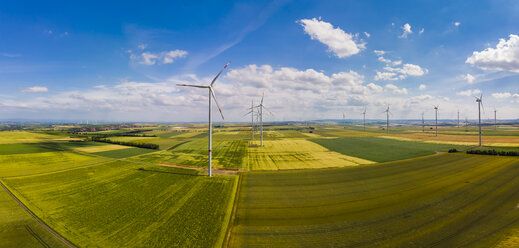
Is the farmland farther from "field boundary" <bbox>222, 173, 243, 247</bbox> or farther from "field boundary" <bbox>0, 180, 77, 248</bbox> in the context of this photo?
"field boundary" <bbox>0, 180, 77, 248</bbox>

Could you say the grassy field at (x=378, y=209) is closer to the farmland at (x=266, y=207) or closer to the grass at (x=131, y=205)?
the farmland at (x=266, y=207)

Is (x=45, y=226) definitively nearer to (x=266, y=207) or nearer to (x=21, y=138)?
(x=266, y=207)

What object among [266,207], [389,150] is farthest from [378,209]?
[389,150]

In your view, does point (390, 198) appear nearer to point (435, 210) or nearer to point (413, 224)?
point (435, 210)

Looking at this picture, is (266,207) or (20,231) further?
(266,207)

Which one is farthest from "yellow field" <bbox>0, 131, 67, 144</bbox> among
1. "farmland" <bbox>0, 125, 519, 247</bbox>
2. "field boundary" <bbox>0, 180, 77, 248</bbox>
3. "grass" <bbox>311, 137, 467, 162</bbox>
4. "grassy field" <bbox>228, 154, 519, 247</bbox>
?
"grass" <bbox>311, 137, 467, 162</bbox>

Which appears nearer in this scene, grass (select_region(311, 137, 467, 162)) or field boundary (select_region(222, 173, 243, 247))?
field boundary (select_region(222, 173, 243, 247))

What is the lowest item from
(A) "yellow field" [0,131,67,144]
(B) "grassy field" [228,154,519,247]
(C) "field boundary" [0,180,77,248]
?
(C) "field boundary" [0,180,77,248]

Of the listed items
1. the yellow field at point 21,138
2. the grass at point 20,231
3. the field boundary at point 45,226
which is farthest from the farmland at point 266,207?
the yellow field at point 21,138
